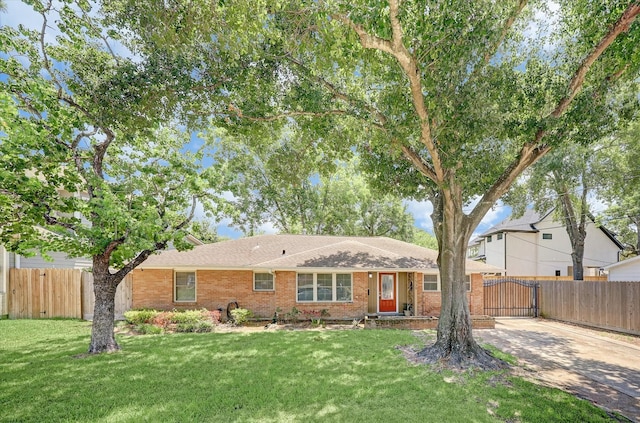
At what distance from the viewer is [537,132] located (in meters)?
7.71

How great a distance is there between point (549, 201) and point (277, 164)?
1642cm

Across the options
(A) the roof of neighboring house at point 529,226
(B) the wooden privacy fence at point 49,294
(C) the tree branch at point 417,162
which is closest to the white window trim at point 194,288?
(B) the wooden privacy fence at point 49,294

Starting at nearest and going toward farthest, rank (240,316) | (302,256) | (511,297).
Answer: (240,316)
(302,256)
(511,297)

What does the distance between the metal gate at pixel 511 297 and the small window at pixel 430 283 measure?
136 inches

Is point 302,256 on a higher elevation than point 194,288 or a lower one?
higher

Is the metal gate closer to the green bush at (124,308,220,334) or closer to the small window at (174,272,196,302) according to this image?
the green bush at (124,308,220,334)

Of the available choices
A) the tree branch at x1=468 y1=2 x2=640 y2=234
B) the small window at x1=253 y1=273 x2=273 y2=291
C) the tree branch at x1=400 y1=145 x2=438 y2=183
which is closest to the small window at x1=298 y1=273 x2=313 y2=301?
the small window at x1=253 y1=273 x2=273 y2=291

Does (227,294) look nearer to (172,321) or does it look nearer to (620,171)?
(172,321)

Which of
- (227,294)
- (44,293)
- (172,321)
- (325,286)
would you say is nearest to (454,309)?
(325,286)

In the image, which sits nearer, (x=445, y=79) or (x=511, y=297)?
(x=445, y=79)

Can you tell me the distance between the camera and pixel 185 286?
14211mm

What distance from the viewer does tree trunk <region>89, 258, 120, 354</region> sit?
8.50 metres

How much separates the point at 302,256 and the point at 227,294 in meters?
3.62

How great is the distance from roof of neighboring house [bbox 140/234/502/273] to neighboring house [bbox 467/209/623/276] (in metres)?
13.9
